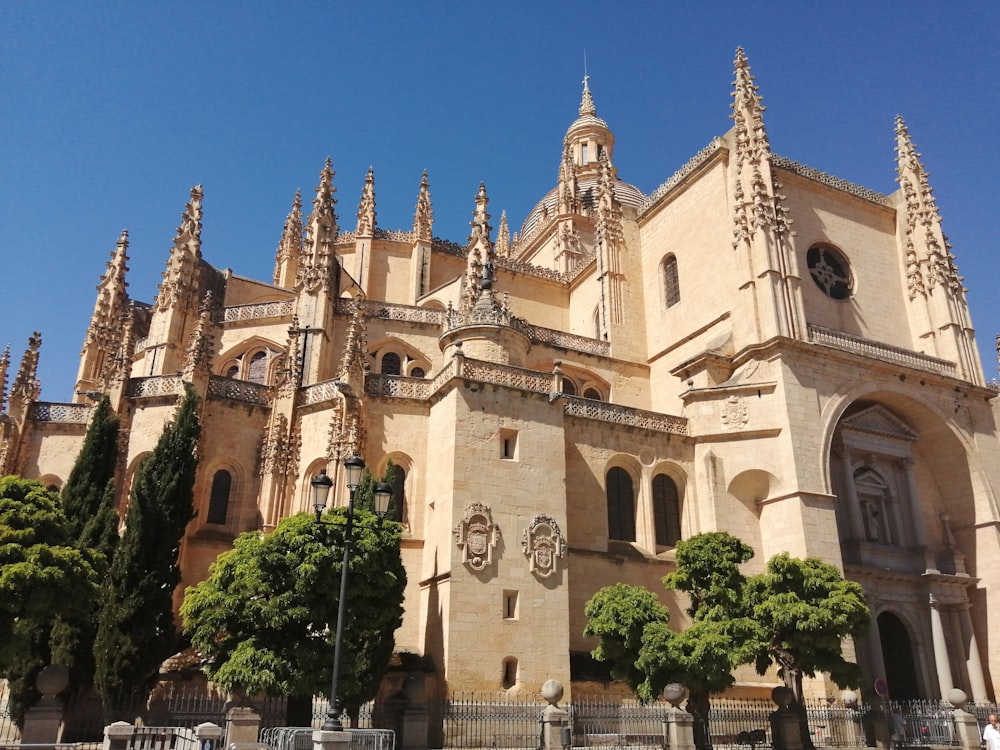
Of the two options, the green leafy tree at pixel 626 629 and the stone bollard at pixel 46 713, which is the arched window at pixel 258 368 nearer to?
the stone bollard at pixel 46 713

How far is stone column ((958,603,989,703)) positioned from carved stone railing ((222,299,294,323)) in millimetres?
26248

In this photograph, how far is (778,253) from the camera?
28172mm

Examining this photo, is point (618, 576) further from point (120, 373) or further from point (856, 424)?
point (120, 373)

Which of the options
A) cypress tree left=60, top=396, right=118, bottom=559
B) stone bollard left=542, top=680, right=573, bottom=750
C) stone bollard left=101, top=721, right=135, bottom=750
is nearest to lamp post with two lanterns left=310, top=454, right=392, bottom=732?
stone bollard left=101, top=721, right=135, bottom=750

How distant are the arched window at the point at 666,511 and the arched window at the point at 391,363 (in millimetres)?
10637

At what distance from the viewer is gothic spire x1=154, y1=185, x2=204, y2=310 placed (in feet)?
96.8

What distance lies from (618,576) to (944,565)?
522 inches

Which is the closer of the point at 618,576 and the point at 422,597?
the point at 422,597

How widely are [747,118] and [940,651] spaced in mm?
20012

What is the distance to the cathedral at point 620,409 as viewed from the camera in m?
21.9

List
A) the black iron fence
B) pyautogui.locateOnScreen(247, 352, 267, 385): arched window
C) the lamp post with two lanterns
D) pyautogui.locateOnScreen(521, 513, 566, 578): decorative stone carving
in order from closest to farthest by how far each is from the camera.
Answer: the lamp post with two lanterns → the black iron fence → pyautogui.locateOnScreen(521, 513, 566, 578): decorative stone carving → pyautogui.locateOnScreen(247, 352, 267, 385): arched window

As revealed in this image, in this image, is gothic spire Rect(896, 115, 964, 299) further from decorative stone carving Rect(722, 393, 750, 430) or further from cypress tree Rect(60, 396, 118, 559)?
cypress tree Rect(60, 396, 118, 559)

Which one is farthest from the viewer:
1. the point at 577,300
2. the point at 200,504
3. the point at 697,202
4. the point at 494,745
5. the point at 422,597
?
the point at 577,300

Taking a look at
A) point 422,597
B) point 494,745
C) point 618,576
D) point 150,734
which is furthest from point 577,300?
point 150,734
